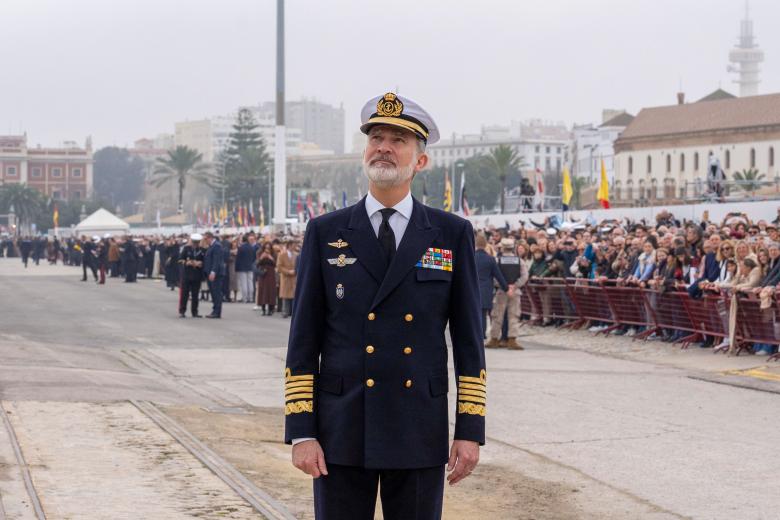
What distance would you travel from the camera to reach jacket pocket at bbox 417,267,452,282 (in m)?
5.10

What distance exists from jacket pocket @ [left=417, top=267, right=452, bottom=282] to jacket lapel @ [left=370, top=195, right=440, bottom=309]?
0.04m

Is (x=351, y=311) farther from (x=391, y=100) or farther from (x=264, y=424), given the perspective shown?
(x=264, y=424)

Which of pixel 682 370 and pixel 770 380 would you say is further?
pixel 682 370

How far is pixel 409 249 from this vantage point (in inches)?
201

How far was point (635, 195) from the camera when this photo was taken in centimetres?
14112

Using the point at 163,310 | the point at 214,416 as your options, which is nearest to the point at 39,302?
the point at 163,310

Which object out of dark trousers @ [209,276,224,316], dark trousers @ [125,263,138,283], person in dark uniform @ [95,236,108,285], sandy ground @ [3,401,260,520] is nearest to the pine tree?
person in dark uniform @ [95,236,108,285]

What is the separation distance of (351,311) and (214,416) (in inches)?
340

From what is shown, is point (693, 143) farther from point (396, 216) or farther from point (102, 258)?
point (396, 216)

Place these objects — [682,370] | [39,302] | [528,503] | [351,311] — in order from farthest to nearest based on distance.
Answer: [39,302]
[682,370]
[528,503]
[351,311]

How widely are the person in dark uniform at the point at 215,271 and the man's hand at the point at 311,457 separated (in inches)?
982

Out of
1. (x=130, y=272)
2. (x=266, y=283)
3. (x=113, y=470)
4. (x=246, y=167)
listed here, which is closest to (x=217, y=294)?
(x=266, y=283)

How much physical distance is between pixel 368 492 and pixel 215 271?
25.6m

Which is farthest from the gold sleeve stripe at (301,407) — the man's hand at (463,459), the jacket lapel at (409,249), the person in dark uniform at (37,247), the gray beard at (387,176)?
the person in dark uniform at (37,247)
